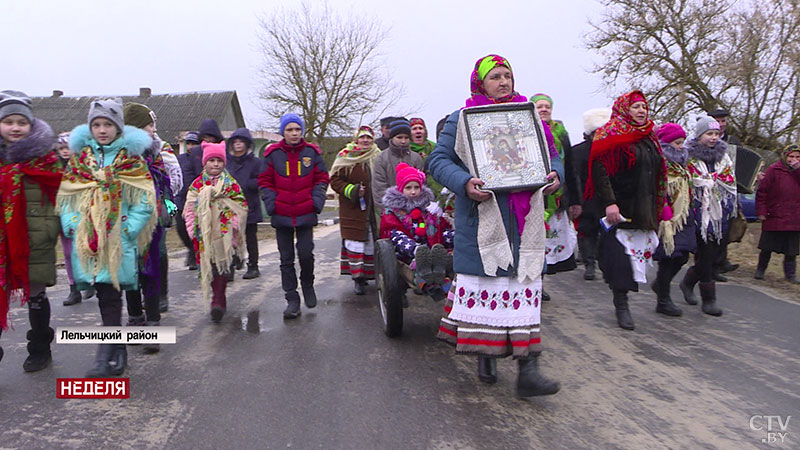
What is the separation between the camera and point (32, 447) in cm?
261

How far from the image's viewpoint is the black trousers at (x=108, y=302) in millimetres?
3582

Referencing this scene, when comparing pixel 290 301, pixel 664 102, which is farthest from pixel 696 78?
pixel 290 301

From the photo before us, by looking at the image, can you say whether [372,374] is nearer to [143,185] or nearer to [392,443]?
[392,443]

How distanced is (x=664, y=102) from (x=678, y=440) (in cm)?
1904

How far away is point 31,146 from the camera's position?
345 centimetres

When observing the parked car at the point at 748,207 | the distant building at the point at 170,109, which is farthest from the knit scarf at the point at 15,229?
the distant building at the point at 170,109

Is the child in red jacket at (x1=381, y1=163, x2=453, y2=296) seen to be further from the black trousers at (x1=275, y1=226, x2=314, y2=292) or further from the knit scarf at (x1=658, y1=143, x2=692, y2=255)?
the knit scarf at (x1=658, y1=143, x2=692, y2=255)

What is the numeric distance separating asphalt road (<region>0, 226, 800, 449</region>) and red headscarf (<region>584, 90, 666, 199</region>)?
4.94 feet

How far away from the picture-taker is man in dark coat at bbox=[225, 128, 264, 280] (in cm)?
721

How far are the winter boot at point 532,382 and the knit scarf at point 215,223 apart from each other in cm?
291

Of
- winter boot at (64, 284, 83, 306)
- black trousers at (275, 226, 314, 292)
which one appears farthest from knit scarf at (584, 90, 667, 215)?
winter boot at (64, 284, 83, 306)

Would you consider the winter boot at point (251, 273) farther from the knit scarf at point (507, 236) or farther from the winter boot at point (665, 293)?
the winter boot at point (665, 293)

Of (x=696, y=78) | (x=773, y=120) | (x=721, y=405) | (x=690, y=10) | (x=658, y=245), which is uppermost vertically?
(x=690, y=10)

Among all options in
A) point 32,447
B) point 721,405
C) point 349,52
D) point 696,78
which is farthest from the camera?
point 349,52
